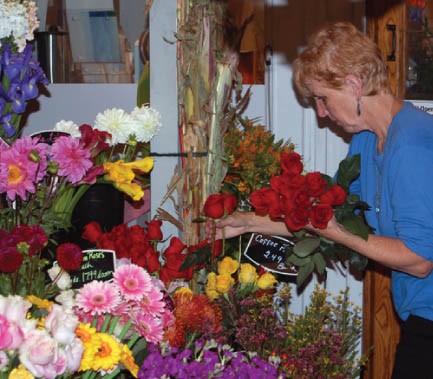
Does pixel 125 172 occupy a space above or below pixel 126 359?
above

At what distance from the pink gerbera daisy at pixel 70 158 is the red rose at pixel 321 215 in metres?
0.51

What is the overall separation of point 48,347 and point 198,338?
Result: 492 mm

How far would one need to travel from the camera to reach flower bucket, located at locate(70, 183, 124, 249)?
152 centimetres

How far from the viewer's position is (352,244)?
4.44ft

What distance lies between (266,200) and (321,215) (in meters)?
0.13

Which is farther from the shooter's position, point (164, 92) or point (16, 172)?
point (164, 92)

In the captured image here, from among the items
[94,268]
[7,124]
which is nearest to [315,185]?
[94,268]

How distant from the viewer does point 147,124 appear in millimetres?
1396

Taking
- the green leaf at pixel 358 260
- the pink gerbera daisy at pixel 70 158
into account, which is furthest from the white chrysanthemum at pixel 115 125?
the green leaf at pixel 358 260

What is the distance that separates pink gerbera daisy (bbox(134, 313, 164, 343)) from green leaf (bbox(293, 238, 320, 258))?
20.1 inches

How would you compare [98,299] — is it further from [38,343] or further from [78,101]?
[78,101]

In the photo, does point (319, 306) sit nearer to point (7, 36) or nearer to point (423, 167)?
point (423, 167)

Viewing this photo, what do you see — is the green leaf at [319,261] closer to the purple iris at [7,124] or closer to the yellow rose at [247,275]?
the yellow rose at [247,275]

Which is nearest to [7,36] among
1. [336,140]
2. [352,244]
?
[352,244]
